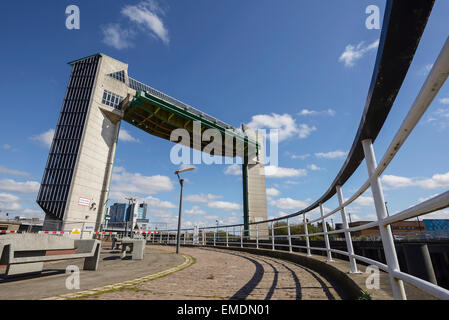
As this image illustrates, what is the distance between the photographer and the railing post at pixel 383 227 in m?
1.37

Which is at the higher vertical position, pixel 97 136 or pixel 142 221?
pixel 97 136

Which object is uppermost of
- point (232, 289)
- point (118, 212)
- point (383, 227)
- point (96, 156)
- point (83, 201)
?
point (118, 212)

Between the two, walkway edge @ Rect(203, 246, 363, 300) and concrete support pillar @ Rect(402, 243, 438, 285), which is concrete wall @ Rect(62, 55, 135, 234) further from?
concrete support pillar @ Rect(402, 243, 438, 285)

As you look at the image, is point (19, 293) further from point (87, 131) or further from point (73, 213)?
point (87, 131)

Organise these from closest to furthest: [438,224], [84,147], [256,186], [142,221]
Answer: [84,147], [256,186], [438,224], [142,221]

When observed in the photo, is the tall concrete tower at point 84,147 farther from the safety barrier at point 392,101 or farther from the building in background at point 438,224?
the building in background at point 438,224

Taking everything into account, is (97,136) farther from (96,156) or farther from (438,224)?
(438,224)

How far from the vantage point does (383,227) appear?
1.47m

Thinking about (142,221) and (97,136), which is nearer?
(97,136)

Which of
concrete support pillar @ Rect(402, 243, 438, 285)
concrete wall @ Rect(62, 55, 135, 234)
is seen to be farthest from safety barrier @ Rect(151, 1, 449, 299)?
concrete wall @ Rect(62, 55, 135, 234)

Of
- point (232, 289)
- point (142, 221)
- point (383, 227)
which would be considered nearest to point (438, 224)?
point (232, 289)

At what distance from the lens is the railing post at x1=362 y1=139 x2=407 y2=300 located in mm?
1373

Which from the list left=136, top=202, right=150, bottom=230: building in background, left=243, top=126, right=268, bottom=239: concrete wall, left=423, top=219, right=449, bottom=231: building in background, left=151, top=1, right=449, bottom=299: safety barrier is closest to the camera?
left=151, top=1, right=449, bottom=299: safety barrier

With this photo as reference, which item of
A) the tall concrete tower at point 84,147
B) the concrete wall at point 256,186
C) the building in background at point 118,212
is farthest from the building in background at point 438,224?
the building in background at point 118,212
